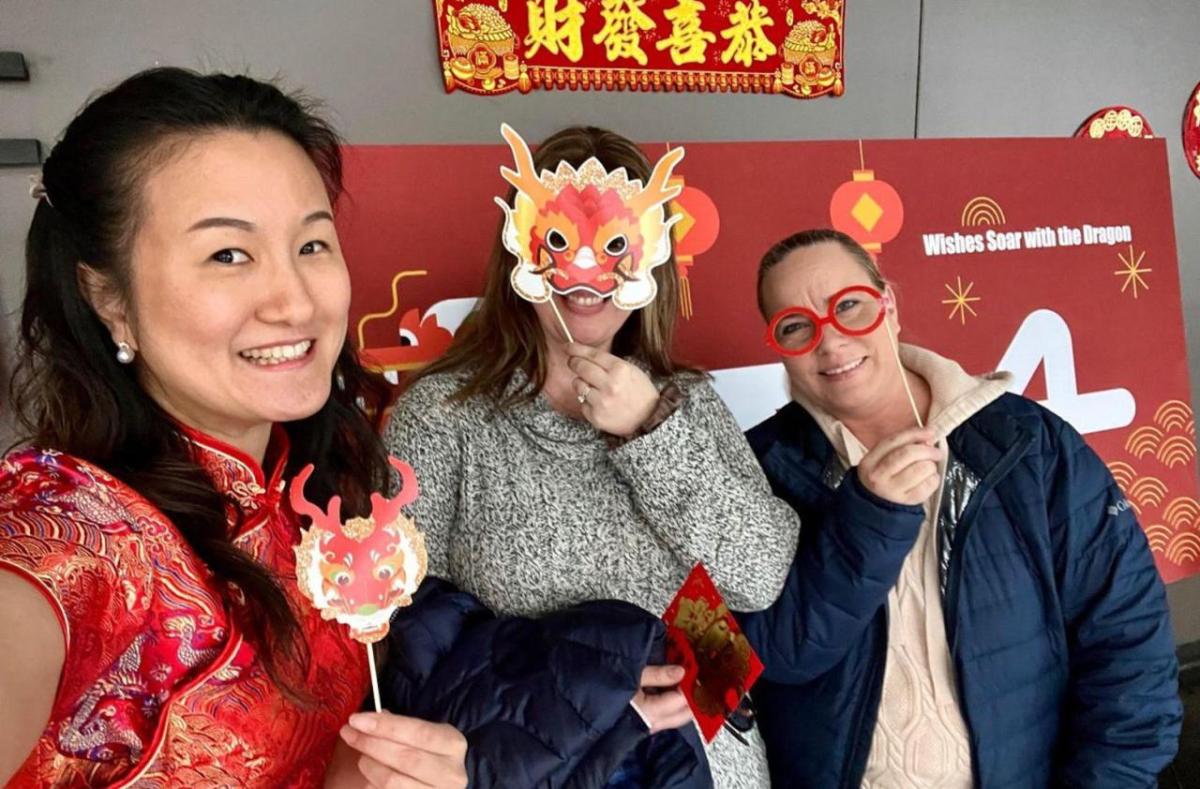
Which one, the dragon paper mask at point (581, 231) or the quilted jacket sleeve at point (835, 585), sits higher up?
the dragon paper mask at point (581, 231)

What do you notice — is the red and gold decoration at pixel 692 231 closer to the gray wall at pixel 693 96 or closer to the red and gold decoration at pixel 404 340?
the gray wall at pixel 693 96

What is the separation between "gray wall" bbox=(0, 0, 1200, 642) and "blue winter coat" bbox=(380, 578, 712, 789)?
3.36ft

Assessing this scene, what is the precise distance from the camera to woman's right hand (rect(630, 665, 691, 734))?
1.06 m

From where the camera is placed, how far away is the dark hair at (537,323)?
123 cm

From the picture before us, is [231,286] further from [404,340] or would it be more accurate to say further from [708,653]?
[404,340]

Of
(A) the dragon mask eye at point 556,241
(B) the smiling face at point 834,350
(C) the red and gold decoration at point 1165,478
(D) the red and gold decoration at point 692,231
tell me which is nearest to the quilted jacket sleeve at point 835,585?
(B) the smiling face at point 834,350

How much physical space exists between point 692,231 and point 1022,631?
1.11m

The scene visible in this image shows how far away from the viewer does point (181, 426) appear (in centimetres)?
81

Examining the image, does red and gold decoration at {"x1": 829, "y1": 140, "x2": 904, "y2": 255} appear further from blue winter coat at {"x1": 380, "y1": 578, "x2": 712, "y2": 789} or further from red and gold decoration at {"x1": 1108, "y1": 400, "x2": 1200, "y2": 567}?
blue winter coat at {"x1": 380, "y1": 578, "x2": 712, "y2": 789}

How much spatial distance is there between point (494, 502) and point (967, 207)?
176 cm

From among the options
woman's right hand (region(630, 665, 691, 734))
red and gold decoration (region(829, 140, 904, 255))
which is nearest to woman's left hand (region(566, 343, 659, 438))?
woman's right hand (region(630, 665, 691, 734))

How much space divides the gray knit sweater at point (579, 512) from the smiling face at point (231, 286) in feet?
1.15

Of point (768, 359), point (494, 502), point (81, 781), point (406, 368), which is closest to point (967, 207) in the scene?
point (768, 359)

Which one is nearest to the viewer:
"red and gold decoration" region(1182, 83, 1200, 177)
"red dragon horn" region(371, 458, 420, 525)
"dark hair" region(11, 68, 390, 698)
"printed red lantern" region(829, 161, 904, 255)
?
"dark hair" region(11, 68, 390, 698)
